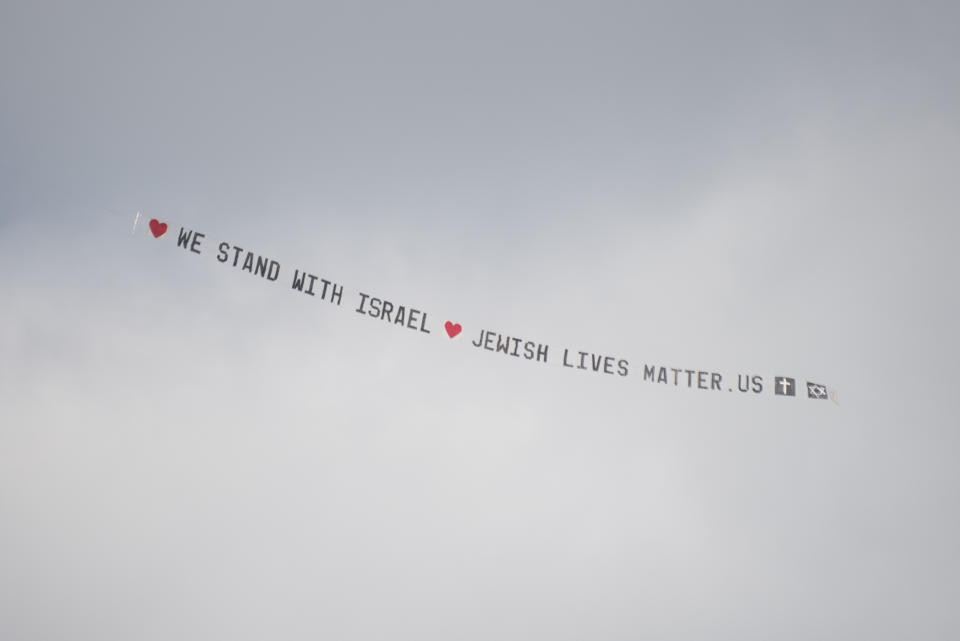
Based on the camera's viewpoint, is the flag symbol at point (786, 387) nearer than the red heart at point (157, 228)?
No

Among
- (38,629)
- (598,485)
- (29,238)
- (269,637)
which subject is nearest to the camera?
(38,629)

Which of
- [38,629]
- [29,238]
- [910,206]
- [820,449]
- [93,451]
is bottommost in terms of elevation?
[38,629]

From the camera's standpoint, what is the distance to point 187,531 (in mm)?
10133

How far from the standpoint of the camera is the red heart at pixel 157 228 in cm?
709

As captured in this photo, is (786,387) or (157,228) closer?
(157,228)

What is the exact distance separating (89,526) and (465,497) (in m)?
6.76

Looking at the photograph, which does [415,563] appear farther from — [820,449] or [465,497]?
[820,449]

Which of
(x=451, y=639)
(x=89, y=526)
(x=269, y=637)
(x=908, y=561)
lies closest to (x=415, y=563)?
(x=451, y=639)

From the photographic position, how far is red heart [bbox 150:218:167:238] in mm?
7094

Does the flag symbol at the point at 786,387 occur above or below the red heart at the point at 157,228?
below

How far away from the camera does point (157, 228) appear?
23.5 feet

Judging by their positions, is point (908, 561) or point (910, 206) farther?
point (910, 206)

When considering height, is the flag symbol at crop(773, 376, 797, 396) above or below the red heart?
below

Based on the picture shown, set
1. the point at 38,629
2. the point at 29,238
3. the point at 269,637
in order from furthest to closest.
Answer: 1. the point at 29,238
2. the point at 269,637
3. the point at 38,629
